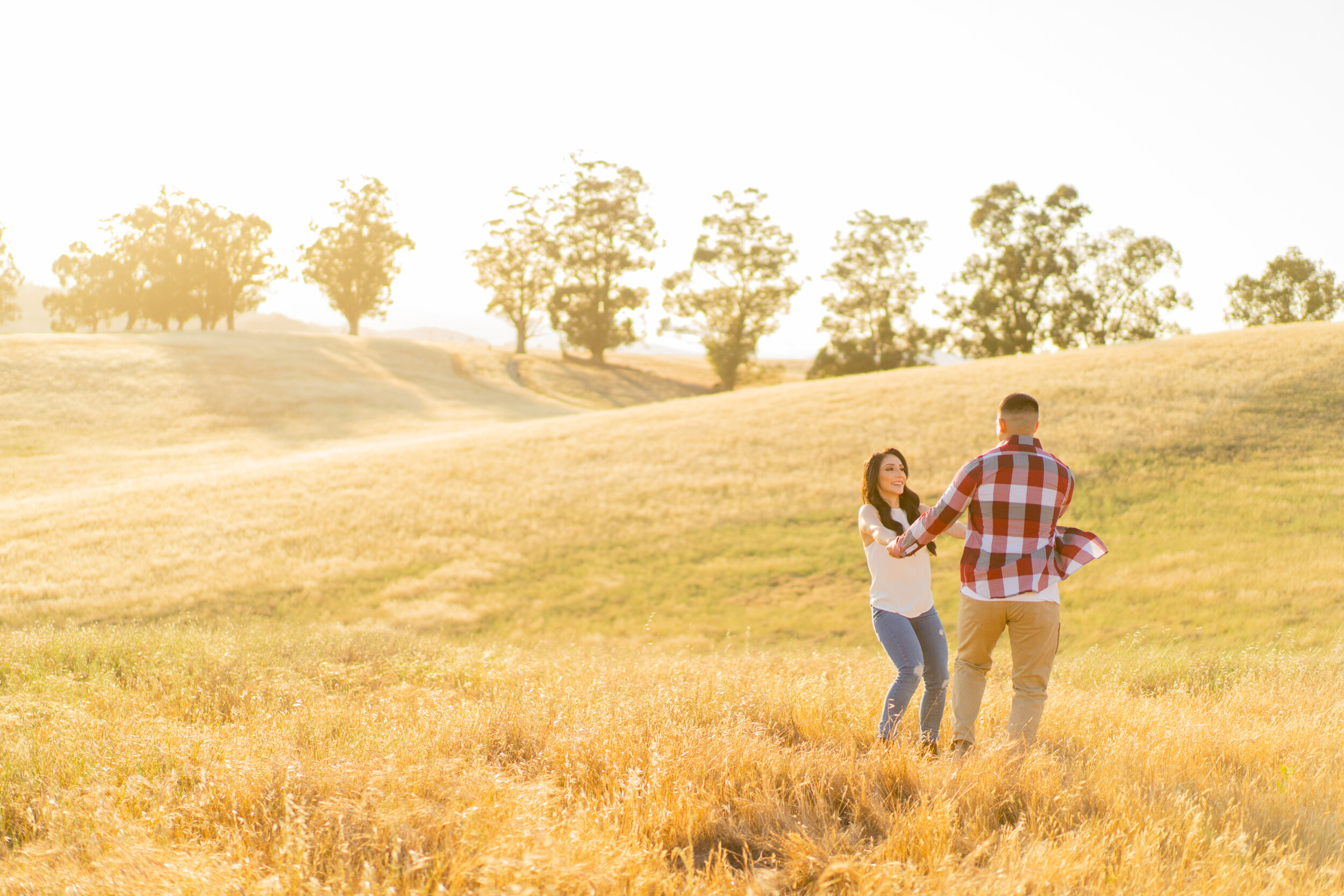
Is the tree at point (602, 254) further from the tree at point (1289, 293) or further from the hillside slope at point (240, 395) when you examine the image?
the tree at point (1289, 293)

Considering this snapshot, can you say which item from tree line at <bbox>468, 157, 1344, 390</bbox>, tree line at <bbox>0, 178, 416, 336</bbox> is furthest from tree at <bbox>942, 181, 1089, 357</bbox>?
tree line at <bbox>0, 178, 416, 336</bbox>

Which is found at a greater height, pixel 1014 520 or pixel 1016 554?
pixel 1014 520

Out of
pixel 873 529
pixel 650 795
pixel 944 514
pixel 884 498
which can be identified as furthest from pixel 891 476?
pixel 650 795

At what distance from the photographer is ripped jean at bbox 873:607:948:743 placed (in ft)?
17.4

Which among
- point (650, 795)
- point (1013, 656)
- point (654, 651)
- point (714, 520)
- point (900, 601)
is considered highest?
point (900, 601)

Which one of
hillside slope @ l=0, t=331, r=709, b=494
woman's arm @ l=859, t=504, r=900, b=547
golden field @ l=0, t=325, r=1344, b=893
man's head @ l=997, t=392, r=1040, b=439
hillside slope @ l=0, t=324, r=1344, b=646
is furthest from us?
hillside slope @ l=0, t=331, r=709, b=494

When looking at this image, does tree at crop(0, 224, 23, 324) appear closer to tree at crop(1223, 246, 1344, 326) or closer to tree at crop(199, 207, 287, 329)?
tree at crop(199, 207, 287, 329)

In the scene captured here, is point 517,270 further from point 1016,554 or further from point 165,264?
point 1016,554

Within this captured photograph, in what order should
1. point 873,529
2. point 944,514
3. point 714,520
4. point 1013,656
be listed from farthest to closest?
point 714,520 < point 873,529 < point 1013,656 < point 944,514

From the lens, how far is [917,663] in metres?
5.35

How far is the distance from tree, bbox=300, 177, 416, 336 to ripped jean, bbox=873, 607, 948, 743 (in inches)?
3445

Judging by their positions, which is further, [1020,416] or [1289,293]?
[1289,293]

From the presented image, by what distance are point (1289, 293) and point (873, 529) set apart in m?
85.9

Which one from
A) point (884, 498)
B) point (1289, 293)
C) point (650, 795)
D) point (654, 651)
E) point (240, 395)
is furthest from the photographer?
point (1289, 293)
